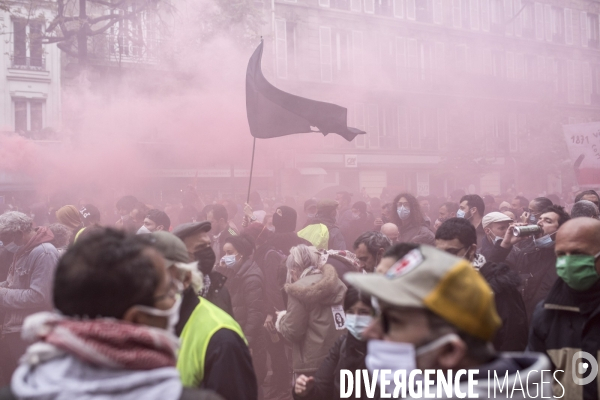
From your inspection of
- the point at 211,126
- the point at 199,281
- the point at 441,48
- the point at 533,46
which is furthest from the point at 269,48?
the point at 199,281

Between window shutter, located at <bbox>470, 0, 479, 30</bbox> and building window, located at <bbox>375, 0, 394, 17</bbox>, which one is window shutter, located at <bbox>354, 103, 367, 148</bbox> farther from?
window shutter, located at <bbox>470, 0, 479, 30</bbox>

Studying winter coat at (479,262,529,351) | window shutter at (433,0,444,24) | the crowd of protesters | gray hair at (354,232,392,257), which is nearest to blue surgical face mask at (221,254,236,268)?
the crowd of protesters

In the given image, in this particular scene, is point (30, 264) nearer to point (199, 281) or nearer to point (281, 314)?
point (281, 314)

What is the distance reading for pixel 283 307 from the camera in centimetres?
569

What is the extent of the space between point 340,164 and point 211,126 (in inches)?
364

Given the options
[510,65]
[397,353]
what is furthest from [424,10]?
[397,353]

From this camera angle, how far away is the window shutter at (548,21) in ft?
105

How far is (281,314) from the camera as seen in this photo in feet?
13.4

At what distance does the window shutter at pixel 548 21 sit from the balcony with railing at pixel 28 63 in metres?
25.6

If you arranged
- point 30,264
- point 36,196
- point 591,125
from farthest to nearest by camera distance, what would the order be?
point 36,196 < point 591,125 < point 30,264

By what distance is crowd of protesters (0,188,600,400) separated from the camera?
133 centimetres

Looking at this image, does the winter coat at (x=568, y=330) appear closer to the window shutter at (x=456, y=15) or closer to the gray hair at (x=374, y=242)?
the gray hair at (x=374, y=242)

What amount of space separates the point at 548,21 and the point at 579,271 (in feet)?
111

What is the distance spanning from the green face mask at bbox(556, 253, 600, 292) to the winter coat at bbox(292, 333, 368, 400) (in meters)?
0.99
